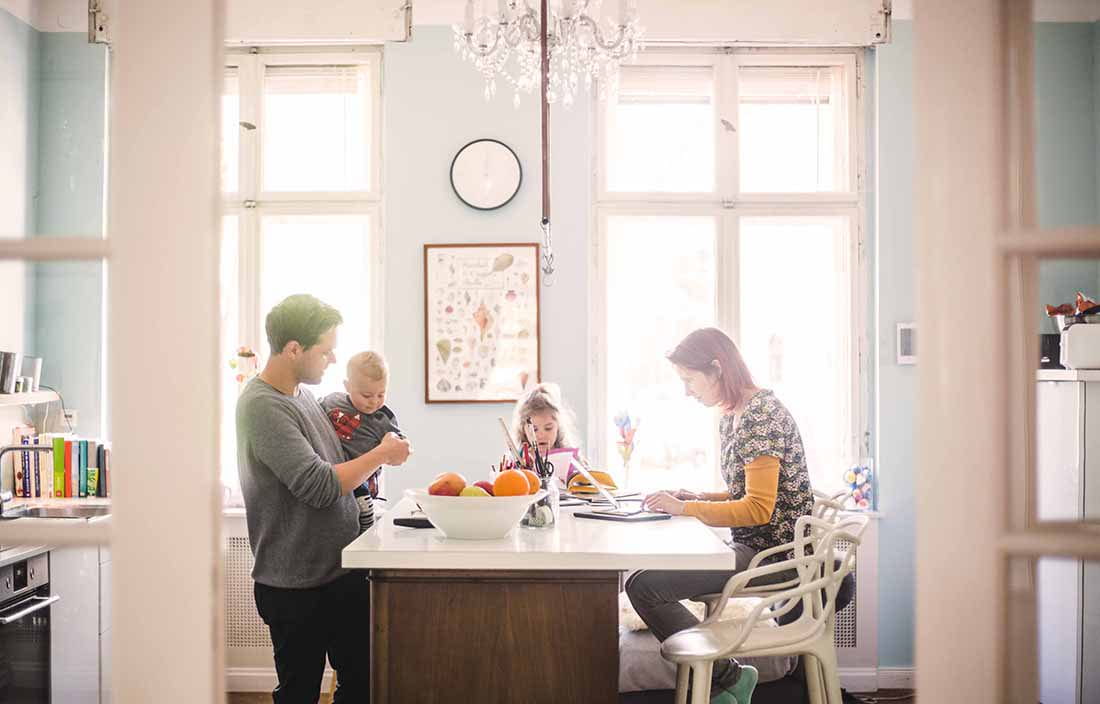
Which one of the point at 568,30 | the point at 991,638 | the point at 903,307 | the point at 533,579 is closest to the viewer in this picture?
the point at 991,638

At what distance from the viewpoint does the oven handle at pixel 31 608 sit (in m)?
1.66

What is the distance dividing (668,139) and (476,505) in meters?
2.60

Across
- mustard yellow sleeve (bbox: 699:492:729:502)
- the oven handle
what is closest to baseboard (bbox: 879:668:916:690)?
mustard yellow sleeve (bbox: 699:492:729:502)

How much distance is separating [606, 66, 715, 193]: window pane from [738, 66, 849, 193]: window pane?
0.18 meters

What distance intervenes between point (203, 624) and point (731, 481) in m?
2.17

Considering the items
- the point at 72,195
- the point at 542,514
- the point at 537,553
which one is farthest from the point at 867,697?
the point at 72,195

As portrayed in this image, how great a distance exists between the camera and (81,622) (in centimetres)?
138

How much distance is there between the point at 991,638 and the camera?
A: 88 centimetres

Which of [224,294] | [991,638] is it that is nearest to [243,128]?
[224,294]

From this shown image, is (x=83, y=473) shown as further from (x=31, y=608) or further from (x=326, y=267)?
(x=326, y=267)

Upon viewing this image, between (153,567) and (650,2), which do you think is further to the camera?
(650,2)

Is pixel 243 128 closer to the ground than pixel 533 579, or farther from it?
farther from it

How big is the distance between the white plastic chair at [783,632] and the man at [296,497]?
948 millimetres

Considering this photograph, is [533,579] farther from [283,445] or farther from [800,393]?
[800,393]
